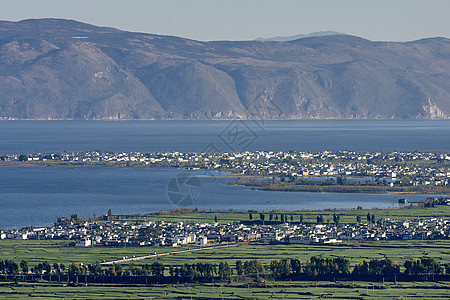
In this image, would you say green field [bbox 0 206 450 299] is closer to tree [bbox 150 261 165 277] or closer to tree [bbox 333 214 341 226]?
tree [bbox 333 214 341 226]

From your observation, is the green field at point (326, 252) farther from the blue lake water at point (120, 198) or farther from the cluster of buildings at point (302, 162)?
→ the cluster of buildings at point (302, 162)

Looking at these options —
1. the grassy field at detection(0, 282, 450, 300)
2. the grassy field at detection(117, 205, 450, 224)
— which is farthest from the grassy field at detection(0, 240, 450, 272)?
the grassy field at detection(117, 205, 450, 224)

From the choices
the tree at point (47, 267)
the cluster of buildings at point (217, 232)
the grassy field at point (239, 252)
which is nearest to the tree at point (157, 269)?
the grassy field at point (239, 252)

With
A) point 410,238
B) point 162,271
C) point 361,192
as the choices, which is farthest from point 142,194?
point 162,271

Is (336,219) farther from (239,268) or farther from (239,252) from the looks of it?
(239,268)

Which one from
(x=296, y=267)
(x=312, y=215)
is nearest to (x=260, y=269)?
(x=296, y=267)
